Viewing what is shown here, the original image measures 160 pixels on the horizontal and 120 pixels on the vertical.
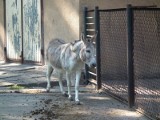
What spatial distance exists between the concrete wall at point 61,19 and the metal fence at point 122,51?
61cm

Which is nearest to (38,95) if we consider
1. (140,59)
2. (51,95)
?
(51,95)

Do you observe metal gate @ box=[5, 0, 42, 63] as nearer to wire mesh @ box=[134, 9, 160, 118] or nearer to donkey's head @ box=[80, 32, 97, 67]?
wire mesh @ box=[134, 9, 160, 118]

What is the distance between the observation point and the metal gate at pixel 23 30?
49.2 ft

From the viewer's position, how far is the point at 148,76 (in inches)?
473

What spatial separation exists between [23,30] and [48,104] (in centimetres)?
655

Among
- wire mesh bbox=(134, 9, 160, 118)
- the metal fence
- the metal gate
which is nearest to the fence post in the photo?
wire mesh bbox=(134, 9, 160, 118)

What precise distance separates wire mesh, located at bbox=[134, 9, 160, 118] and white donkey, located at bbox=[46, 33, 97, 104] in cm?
142

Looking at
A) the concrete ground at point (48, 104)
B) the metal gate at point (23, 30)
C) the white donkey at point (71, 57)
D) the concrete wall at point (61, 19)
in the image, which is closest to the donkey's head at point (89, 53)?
the white donkey at point (71, 57)

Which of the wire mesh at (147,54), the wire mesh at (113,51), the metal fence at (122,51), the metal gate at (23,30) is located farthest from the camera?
the metal gate at (23,30)

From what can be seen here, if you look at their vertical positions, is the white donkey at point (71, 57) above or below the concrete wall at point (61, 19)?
below

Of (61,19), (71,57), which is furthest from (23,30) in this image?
(71,57)

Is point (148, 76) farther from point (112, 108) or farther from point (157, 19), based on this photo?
point (112, 108)

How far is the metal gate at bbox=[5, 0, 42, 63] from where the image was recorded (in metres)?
15.0

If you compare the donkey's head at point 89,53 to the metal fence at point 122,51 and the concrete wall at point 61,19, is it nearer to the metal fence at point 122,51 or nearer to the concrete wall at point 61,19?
the metal fence at point 122,51
